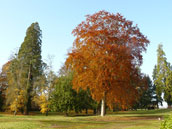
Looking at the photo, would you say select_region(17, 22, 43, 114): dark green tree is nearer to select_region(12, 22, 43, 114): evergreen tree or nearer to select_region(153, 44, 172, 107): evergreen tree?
select_region(12, 22, 43, 114): evergreen tree

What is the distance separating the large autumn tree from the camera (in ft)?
76.5

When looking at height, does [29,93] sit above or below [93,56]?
below

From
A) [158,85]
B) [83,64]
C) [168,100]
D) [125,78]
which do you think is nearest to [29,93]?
[83,64]

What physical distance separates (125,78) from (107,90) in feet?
10.6

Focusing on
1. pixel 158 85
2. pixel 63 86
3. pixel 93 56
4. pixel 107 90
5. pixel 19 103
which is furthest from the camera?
pixel 158 85

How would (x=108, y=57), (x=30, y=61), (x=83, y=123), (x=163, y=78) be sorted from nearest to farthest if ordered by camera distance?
(x=83, y=123) → (x=108, y=57) → (x=30, y=61) → (x=163, y=78)

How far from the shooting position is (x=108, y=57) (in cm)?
A: 2264

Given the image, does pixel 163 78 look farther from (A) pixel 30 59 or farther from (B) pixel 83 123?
(B) pixel 83 123

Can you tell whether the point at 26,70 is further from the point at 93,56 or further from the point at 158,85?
the point at 158,85

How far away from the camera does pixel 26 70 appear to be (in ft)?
135

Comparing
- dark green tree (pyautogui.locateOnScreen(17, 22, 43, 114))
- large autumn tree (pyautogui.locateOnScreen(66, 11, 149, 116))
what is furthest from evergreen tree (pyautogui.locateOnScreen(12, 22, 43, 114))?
large autumn tree (pyautogui.locateOnScreen(66, 11, 149, 116))

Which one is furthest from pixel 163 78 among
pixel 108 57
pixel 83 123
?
pixel 83 123

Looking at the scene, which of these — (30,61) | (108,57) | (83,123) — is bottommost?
(83,123)

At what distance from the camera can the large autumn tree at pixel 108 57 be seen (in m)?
23.3
